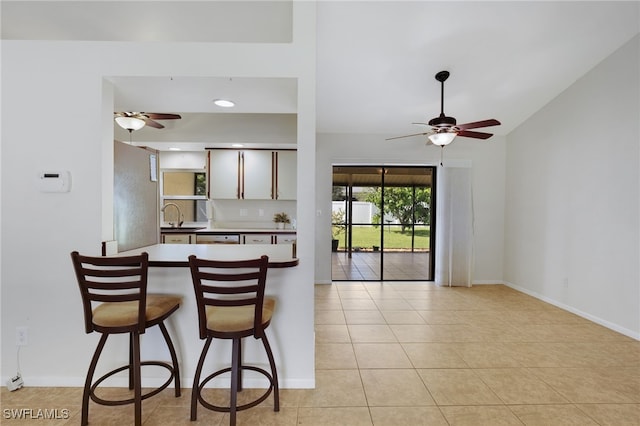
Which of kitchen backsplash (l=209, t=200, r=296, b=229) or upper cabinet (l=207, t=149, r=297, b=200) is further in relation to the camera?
kitchen backsplash (l=209, t=200, r=296, b=229)

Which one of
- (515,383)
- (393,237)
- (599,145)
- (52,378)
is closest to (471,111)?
(599,145)

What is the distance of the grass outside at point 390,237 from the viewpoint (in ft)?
18.1

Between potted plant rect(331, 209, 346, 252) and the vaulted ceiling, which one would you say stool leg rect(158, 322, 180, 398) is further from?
potted plant rect(331, 209, 346, 252)

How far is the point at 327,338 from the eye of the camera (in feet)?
9.61

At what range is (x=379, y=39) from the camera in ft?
9.86

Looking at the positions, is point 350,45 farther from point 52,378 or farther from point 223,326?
point 52,378

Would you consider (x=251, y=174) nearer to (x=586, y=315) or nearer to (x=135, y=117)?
(x=135, y=117)

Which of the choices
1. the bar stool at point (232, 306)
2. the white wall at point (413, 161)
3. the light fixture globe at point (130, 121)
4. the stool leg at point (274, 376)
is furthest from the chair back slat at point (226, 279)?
the white wall at point (413, 161)

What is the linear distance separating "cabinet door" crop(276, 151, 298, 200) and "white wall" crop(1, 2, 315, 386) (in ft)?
8.51

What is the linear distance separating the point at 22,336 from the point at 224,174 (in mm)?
2999

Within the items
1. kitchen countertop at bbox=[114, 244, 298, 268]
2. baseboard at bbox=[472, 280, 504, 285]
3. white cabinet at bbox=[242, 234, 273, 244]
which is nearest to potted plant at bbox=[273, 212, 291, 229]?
white cabinet at bbox=[242, 234, 273, 244]

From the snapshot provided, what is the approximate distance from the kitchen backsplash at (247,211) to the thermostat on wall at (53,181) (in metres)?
2.84

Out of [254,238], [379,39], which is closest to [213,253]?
[254,238]

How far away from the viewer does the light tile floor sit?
184cm
